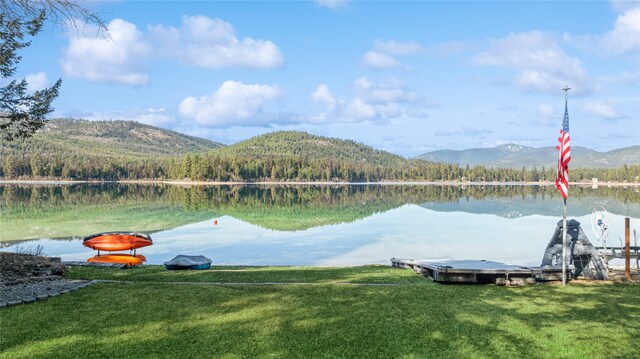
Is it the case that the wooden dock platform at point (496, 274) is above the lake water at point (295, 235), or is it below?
above

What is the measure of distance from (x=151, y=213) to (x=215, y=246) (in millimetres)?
29682

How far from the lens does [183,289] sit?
14.6 meters

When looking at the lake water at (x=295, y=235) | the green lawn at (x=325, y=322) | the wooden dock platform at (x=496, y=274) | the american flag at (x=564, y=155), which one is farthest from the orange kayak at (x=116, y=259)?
the american flag at (x=564, y=155)

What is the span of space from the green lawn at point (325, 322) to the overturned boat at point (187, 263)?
4260 mm

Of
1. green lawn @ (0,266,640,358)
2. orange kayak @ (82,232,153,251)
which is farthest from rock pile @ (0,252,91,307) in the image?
orange kayak @ (82,232,153,251)

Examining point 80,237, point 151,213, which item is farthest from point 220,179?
point 80,237

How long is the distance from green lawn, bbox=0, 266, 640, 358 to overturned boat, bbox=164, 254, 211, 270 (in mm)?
4260

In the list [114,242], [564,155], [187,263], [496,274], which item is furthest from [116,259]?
[564,155]

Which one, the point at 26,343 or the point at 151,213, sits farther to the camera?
the point at 151,213

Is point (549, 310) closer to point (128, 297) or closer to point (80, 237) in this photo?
point (128, 297)

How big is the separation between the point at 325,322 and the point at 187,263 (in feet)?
34.8

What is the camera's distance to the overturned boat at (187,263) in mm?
20188

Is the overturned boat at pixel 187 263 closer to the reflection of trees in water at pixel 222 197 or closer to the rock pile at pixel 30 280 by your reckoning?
the rock pile at pixel 30 280

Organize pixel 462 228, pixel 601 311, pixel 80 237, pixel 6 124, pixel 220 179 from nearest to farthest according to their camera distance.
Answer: pixel 601 311
pixel 6 124
pixel 80 237
pixel 462 228
pixel 220 179
